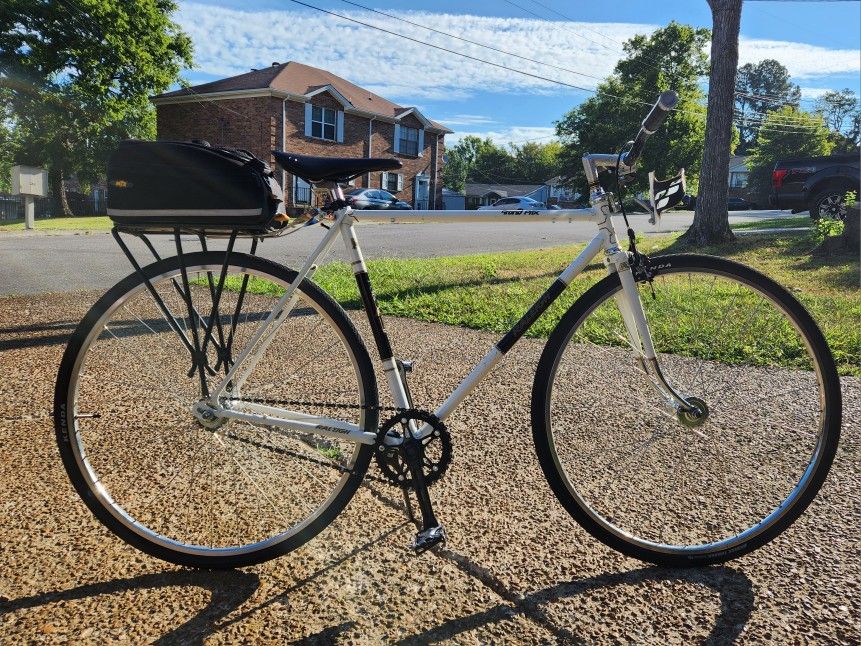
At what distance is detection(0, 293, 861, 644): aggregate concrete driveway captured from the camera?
1.67 meters

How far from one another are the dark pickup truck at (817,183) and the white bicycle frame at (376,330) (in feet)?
33.3

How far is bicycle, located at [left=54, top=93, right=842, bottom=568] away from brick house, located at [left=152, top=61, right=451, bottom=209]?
24.4 metres

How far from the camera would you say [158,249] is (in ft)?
32.8

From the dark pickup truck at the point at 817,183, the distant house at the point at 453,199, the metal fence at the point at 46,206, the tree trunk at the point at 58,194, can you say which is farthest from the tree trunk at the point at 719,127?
the distant house at the point at 453,199

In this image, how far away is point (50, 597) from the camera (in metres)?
1.76

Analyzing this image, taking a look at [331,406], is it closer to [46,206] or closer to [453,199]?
[46,206]

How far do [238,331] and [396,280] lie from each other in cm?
489

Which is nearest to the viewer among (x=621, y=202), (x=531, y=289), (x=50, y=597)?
(x=50, y=597)

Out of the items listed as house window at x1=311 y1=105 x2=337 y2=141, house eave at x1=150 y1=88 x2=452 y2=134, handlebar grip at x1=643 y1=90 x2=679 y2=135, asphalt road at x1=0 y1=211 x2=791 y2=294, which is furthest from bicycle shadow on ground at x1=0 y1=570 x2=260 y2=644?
house window at x1=311 y1=105 x2=337 y2=141

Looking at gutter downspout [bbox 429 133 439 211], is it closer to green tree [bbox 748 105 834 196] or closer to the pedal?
green tree [bbox 748 105 834 196]

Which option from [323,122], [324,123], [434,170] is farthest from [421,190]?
[323,122]

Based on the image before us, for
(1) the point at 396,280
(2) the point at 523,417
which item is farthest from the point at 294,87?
(2) the point at 523,417

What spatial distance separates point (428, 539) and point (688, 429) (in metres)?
1.02

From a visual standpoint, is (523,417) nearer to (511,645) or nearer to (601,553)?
(601,553)
